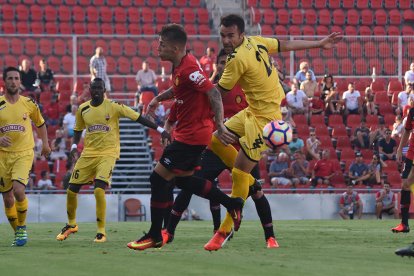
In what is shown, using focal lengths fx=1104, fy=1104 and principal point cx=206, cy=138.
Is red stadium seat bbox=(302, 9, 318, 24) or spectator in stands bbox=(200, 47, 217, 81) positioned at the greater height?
red stadium seat bbox=(302, 9, 318, 24)

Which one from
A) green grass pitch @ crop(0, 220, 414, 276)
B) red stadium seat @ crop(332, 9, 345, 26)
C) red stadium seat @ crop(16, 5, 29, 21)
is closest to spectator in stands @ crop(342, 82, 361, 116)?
red stadium seat @ crop(332, 9, 345, 26)

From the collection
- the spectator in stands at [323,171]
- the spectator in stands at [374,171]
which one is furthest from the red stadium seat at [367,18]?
the spectator in stands at [323,171]

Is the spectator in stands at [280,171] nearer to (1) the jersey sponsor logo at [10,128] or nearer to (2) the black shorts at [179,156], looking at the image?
(1) the jersey sponsor logo at [10,128]

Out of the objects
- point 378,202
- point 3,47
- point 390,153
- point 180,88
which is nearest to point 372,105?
point 390,153

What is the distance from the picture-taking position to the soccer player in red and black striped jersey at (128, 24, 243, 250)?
11.3m

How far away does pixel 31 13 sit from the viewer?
34719 mm

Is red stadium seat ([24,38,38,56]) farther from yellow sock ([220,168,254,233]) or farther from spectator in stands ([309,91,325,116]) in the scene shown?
yellow sock ([220,168,254,233])

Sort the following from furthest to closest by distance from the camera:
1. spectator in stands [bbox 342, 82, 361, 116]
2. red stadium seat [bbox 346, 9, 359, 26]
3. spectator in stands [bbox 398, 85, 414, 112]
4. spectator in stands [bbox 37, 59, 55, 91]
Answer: red stadium seat [bbox 346, 9, 359, 26] → spectator in stands [bbox 342, 82, 361, 116] → spectator in stands [bbox 398, 85, 414, 112] → spectator in stands [bbox 37, 59, 55, 91]

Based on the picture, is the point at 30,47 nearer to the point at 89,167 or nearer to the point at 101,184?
the point at 89,167

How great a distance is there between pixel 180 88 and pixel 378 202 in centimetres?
1598

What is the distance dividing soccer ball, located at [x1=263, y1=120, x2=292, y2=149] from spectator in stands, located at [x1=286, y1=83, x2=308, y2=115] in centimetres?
1699

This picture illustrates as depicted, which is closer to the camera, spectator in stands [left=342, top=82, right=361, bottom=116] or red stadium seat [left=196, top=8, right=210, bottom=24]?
spectator in stands [left=342, top=82, right=361, bottom=116]

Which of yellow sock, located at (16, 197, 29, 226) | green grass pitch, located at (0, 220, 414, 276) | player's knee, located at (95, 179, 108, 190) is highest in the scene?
player's knee, located at (95, 179, 108, 190)

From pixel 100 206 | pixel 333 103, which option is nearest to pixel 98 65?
pixel 333 103
